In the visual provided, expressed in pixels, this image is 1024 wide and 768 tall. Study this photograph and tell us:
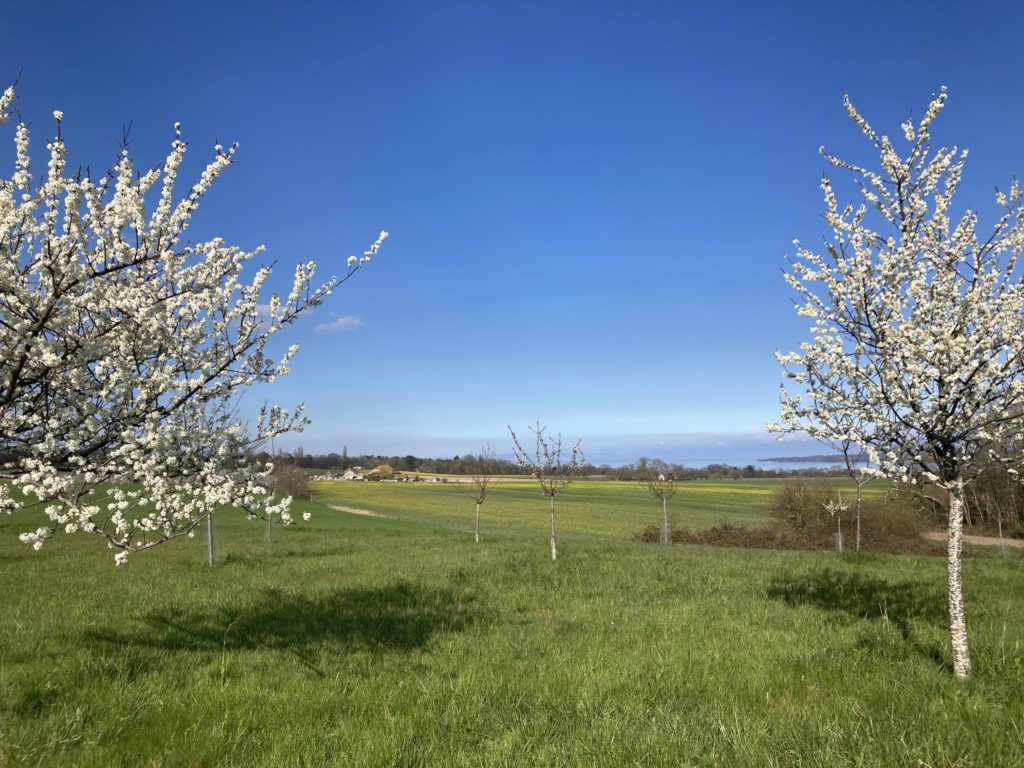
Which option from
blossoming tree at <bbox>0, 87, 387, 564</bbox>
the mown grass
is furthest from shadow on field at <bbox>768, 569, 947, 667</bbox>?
the mown grass

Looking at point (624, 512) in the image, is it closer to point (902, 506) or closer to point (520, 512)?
point (520, 512)

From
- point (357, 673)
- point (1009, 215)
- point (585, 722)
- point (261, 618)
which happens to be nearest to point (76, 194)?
point (357, 673)

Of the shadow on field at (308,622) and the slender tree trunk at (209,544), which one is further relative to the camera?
the slender tree trunk at (209,544)

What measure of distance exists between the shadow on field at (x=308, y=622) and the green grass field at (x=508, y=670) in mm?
62

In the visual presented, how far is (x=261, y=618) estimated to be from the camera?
9945mm

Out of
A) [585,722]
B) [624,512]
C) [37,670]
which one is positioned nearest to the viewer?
[585,722]

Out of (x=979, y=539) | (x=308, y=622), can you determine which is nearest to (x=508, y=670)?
(x=308, y=622)

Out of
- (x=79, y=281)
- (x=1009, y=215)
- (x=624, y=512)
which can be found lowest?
(x=624, y=512)

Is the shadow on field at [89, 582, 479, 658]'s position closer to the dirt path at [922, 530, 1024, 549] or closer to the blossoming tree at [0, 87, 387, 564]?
the blossoming tree at [0, 87, 387, 564]

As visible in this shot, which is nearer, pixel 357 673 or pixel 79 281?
pixel 79 281

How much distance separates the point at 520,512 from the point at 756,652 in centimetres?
5220

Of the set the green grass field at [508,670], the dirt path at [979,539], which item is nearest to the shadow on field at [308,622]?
the green grass field at [508,670]

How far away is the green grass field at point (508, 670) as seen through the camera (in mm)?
4973

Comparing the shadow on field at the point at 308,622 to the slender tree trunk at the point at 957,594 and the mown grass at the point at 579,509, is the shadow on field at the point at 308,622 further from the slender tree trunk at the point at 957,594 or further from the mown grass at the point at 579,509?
the mown grass at the point at 579,509
